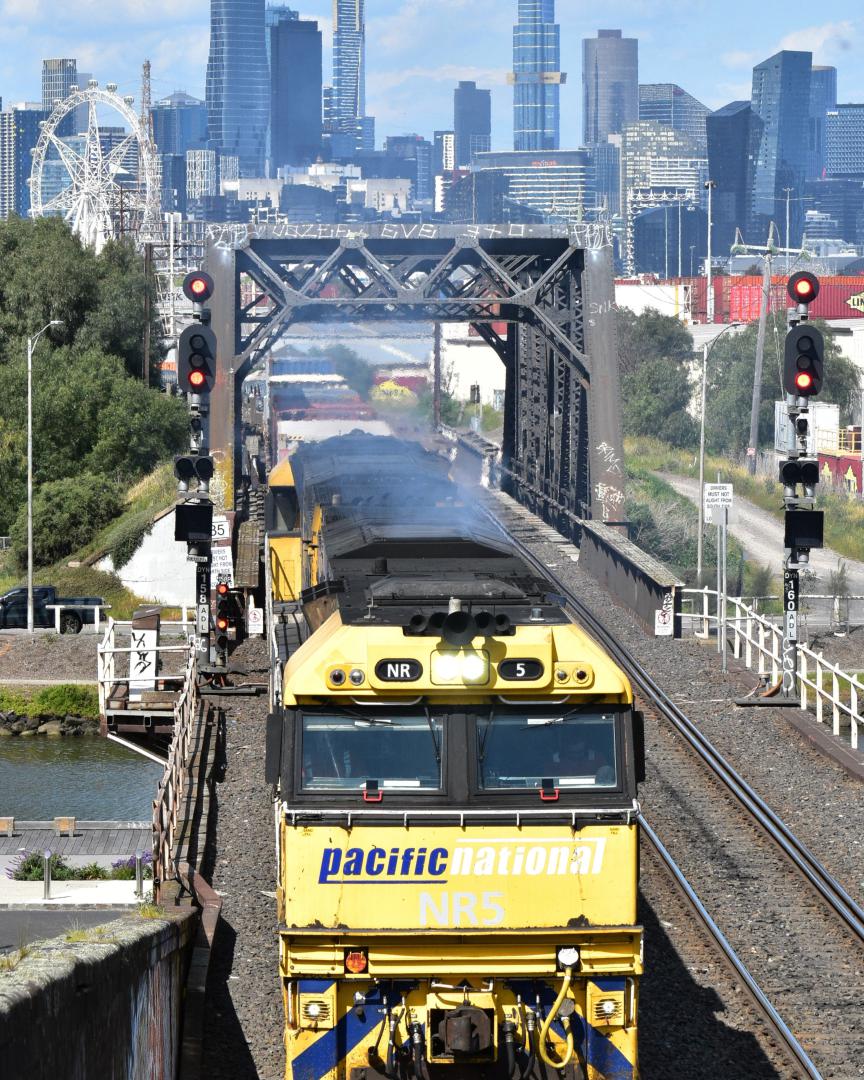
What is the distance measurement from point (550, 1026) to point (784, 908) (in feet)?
19.2

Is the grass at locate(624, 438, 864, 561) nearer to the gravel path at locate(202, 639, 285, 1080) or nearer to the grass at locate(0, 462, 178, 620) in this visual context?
the grass at locate(0, 462, 178, 620)

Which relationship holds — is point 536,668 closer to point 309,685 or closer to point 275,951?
point 309,685

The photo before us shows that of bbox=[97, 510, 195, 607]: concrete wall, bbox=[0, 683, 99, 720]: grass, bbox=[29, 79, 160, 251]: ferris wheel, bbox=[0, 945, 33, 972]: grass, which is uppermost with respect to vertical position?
bbox=[29, 79, 160, 251]: ferris wheel

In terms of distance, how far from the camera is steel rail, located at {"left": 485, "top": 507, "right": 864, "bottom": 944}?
51.2 feet

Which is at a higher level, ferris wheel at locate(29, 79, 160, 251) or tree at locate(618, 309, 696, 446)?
ferris wheel at locate(29, 79, 160, 251)

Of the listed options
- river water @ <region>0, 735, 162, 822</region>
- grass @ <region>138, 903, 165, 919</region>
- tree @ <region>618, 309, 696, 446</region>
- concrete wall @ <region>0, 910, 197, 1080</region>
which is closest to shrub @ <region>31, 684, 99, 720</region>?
river water @ <region>0, 735, 162, 822</region>

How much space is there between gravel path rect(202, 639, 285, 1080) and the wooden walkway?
38.0ft

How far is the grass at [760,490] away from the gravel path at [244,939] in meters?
42.2

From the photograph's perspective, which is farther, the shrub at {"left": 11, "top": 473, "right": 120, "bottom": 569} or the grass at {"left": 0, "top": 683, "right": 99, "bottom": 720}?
the shrub at {"left": 11, "top": 473, "right": 120, "bottom": 569}

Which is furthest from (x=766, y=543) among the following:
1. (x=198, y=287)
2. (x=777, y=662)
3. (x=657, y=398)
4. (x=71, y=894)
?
(x=198, y=287)

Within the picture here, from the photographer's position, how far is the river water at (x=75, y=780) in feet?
123

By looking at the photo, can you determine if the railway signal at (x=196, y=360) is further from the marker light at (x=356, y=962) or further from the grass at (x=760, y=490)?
the grass at (x=760, y=490)

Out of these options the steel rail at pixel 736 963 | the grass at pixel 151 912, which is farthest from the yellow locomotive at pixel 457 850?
the steel rail at pixel 736 963

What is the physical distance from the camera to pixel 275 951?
14.5 m
